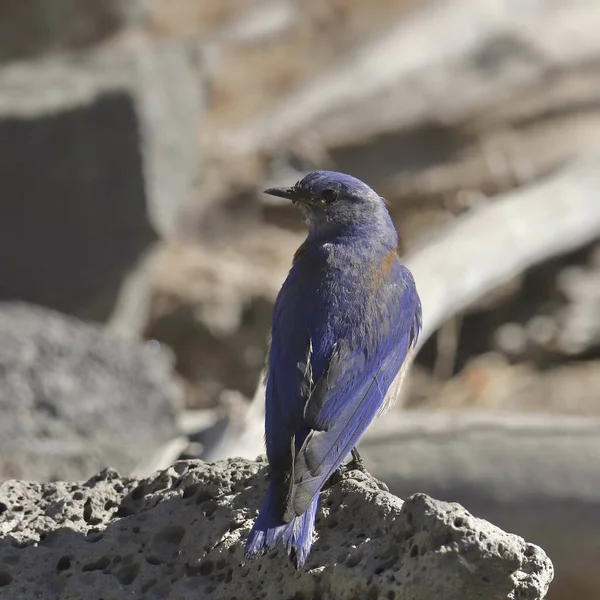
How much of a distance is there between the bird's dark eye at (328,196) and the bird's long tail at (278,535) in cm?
168

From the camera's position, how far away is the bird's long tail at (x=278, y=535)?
10.6ft

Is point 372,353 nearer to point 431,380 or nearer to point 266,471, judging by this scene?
point 266,471

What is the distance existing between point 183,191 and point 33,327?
2.06 m

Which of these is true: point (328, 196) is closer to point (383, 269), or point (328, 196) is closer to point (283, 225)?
point (383, 269)

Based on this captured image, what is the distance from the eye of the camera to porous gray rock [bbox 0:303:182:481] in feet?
21.9

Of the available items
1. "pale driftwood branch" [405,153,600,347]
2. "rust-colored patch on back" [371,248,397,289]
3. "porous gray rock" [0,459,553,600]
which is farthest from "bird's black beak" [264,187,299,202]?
"pale driftwood branch" [405,153,600,347]

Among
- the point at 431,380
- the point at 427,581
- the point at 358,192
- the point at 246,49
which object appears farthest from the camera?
the point at 246,49

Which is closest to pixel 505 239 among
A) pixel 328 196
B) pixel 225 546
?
pixel 328 196

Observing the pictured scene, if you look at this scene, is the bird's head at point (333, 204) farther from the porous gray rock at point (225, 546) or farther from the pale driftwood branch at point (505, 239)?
the pale driftwood branch at point (505, 239)

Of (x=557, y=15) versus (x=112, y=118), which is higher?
(x=557, y=15)

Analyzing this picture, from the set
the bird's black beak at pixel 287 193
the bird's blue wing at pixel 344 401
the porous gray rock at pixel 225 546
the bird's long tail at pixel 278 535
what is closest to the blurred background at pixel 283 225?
the bird's black beak at pixel 287 193

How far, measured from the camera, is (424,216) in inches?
415

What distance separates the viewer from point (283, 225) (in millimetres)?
10914

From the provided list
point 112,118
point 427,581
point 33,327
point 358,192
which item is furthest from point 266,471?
point 112,118
